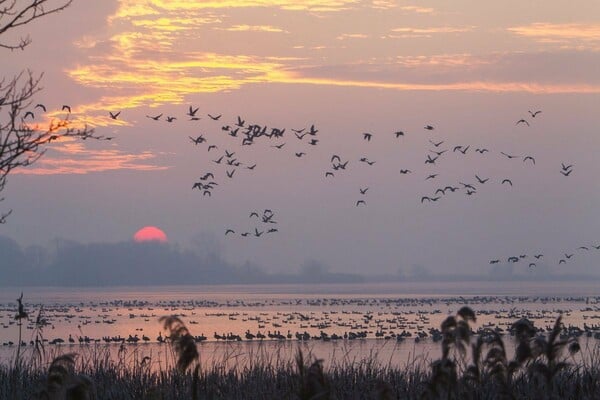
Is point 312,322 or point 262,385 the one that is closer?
point 262,385

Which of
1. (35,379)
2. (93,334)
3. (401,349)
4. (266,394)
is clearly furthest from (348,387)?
(93,334)

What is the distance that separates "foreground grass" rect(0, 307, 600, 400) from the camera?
5258 mm

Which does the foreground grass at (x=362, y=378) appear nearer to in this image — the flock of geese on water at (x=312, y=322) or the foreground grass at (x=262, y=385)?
the foreground grass at (x=262, y=385)

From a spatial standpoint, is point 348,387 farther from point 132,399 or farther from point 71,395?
point 71,395

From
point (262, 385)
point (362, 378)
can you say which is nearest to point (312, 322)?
point (362, 378)

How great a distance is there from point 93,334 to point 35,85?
40.8 meters

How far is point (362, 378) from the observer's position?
46.9 ft

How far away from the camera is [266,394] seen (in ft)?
39.8

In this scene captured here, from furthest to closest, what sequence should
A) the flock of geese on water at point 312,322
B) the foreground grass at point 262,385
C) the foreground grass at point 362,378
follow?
the flock of geese on water at point 312,322 → the foreground grass at point 262,385 → the foreground grass at point 362,378

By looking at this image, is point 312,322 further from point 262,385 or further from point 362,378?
point 262,385

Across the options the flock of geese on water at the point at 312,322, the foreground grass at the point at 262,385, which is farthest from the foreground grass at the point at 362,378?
the flock of geese on water at the point at 312,322

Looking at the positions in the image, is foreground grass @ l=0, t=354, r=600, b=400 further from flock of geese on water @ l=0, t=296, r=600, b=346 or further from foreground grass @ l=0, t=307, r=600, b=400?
flock of geese on water @ l=0, t=296, r=600, b=346

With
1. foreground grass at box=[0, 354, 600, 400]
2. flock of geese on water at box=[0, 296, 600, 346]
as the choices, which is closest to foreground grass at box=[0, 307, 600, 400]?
foreground grass at box=[0, 354, 600, 400]

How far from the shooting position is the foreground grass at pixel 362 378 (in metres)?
5.26
